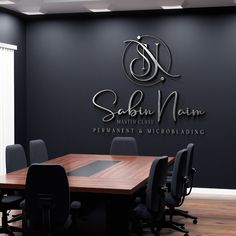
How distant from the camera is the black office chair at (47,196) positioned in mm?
4207

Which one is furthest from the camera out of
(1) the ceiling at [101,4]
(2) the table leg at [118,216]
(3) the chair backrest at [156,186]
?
(1) the ceiling at [101,4]

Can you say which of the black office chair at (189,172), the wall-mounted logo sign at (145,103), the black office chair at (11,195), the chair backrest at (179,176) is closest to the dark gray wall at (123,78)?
the wall-mounted logo sign at (145,103)

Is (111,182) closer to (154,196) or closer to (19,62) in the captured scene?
(154,196)

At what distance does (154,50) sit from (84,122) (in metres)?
1.73

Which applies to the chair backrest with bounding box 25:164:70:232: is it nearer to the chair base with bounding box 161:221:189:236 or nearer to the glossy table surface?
the glossy table surface

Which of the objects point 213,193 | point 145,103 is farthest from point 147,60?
point 213,193

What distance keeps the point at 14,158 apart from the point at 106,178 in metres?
1.36

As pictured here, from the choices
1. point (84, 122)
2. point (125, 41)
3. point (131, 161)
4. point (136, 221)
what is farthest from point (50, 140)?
point (136, 221)

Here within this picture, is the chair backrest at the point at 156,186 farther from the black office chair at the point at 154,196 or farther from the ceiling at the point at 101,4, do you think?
the ceiling at the point at 101,4

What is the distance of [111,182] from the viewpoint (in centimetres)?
471

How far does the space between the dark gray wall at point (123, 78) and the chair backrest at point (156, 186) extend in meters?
3.40

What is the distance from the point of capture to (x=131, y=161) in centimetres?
638

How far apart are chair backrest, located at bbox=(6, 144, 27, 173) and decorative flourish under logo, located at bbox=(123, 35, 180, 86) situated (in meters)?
3.08

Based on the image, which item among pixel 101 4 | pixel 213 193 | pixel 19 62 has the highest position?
pixel 101 4
